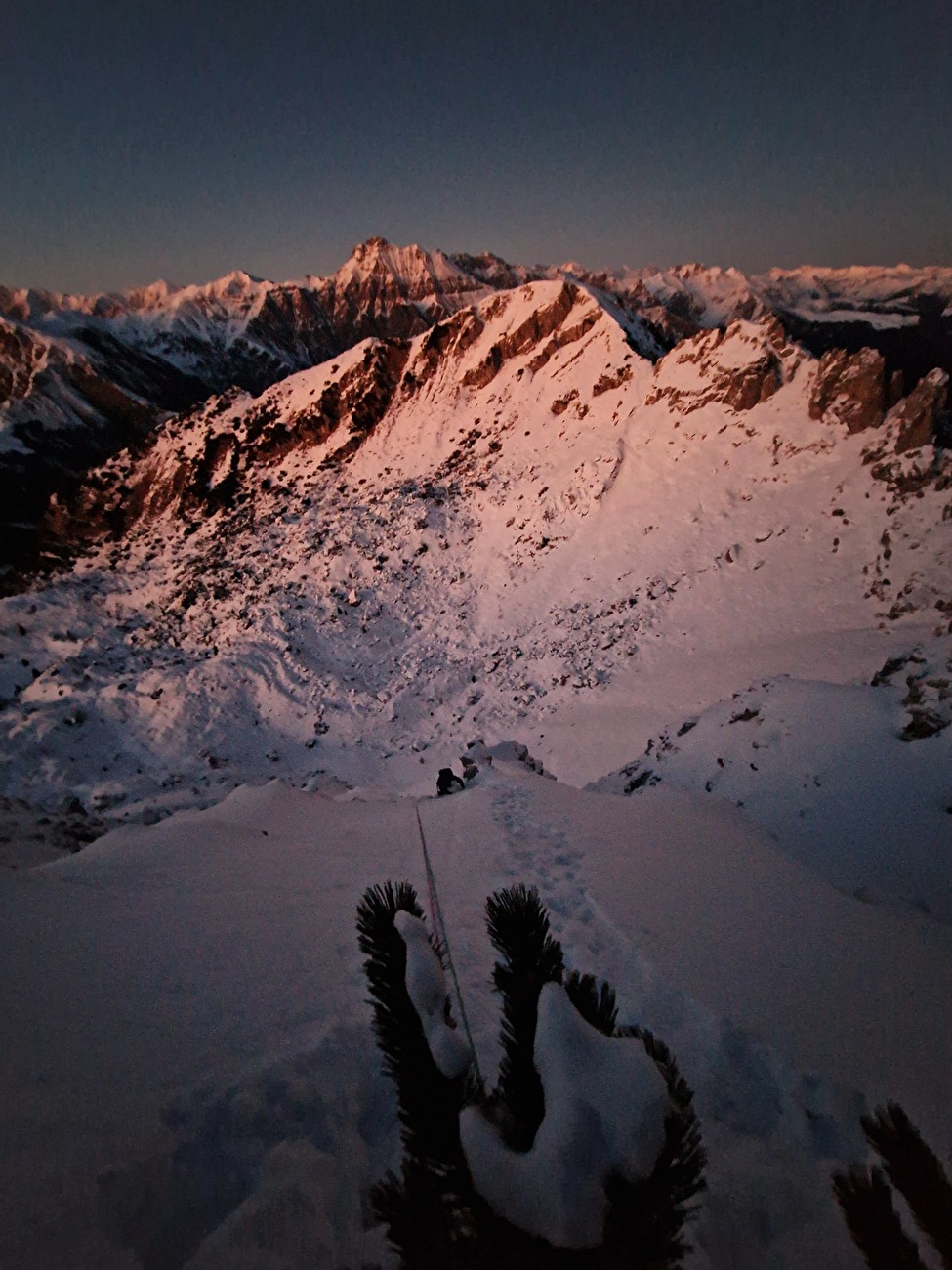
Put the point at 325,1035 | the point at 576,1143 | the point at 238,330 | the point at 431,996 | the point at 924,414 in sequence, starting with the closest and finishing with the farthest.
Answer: the point at 576,1143 → the point at 431,996 → the point at 325,1035 → the point at 924,414 → the point at 238,330

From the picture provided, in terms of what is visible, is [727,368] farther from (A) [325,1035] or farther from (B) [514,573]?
(A) [325,1035]

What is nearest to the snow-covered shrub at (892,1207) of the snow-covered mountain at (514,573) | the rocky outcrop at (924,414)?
the snow-covered mountain at (514,573)

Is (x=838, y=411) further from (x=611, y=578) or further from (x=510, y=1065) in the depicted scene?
(x=510, y=1065)

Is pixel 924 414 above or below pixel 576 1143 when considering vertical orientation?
above

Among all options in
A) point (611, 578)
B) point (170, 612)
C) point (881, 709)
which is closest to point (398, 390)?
point (170, 612)

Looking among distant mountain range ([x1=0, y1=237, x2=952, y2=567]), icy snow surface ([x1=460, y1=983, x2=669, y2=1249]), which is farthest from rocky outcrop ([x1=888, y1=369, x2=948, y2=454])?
distant mountain range ([x1=0, y1=237, x2=952, y2=567])

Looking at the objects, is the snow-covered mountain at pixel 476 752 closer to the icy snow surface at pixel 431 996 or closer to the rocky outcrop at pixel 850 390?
the rocky outcrop at pixel 850 390

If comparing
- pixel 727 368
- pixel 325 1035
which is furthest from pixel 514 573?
pixel 325 1035

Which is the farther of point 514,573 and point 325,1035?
point 514,573
